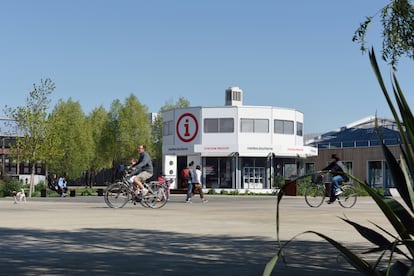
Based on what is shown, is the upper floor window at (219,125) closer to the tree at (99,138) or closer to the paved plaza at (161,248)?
the tree at (99,138)

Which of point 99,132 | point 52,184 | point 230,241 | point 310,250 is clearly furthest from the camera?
point 99,132

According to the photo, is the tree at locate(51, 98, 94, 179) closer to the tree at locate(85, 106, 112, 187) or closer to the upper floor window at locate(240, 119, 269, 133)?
the tree at locate(85, 106, 112, 187)

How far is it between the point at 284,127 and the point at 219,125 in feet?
19.5

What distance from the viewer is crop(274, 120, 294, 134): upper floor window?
190ft

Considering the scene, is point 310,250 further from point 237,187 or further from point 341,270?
point 237,187

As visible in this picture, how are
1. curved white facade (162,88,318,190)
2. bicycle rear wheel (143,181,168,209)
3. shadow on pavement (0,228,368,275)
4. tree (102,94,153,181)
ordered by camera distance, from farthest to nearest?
1. tree (102,94,153,181)
2. curved white facade (162,88,318,190)
3. bicycle rear wheel (143,181,168,209)
4. shadow on pavement (0,228,368,275)

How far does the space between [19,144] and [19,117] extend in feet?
5.77

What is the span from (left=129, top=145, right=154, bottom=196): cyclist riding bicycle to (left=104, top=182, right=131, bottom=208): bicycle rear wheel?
331 mm

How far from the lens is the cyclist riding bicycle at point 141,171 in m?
19.0

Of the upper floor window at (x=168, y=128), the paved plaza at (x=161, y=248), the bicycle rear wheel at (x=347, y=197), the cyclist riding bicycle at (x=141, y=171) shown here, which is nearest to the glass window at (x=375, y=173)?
A: the upper floor window at (x=168, y=128)

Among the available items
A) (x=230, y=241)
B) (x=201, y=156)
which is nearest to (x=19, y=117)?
(x=201, y=156)

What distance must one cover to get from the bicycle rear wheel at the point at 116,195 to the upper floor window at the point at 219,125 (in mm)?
37306

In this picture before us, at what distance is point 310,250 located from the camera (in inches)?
323

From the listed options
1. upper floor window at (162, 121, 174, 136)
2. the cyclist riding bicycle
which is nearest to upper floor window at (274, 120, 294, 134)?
upper floor window at (162, 121, 174, 136)
